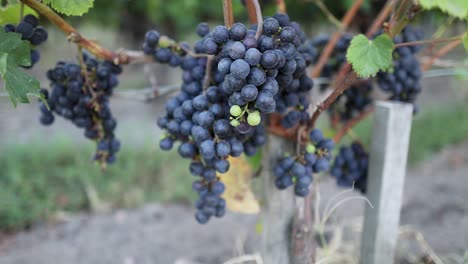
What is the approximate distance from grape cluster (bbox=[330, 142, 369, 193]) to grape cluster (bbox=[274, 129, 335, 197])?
0.30 metres

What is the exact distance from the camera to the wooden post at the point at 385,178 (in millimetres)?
1186

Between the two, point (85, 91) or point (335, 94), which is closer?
point (335, 94)

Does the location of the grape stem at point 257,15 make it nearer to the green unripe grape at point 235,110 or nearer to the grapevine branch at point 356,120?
the green unripe grape at point 235,110

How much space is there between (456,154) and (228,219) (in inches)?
112

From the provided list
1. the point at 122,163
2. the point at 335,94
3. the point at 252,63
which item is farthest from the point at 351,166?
the point at 122,163

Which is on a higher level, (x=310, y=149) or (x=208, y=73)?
(x=208, y=73)

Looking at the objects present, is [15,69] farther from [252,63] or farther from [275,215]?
[275,215]

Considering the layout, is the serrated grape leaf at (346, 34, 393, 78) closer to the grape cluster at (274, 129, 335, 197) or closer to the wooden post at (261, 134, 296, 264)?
the grape cluster at (274, 129, 335, 197)

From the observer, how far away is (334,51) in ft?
4.74

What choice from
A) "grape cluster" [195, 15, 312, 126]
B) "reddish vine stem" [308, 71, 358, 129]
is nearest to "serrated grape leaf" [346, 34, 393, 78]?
"reddish vine stem" [308, 71, 358, 129]

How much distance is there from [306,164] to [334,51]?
1.76 ft

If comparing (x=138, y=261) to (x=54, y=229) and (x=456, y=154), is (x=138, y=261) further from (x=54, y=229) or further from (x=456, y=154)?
(x=456, y=154)

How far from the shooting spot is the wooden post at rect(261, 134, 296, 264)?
1.25m

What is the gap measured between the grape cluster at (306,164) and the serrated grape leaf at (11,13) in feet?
2.57
